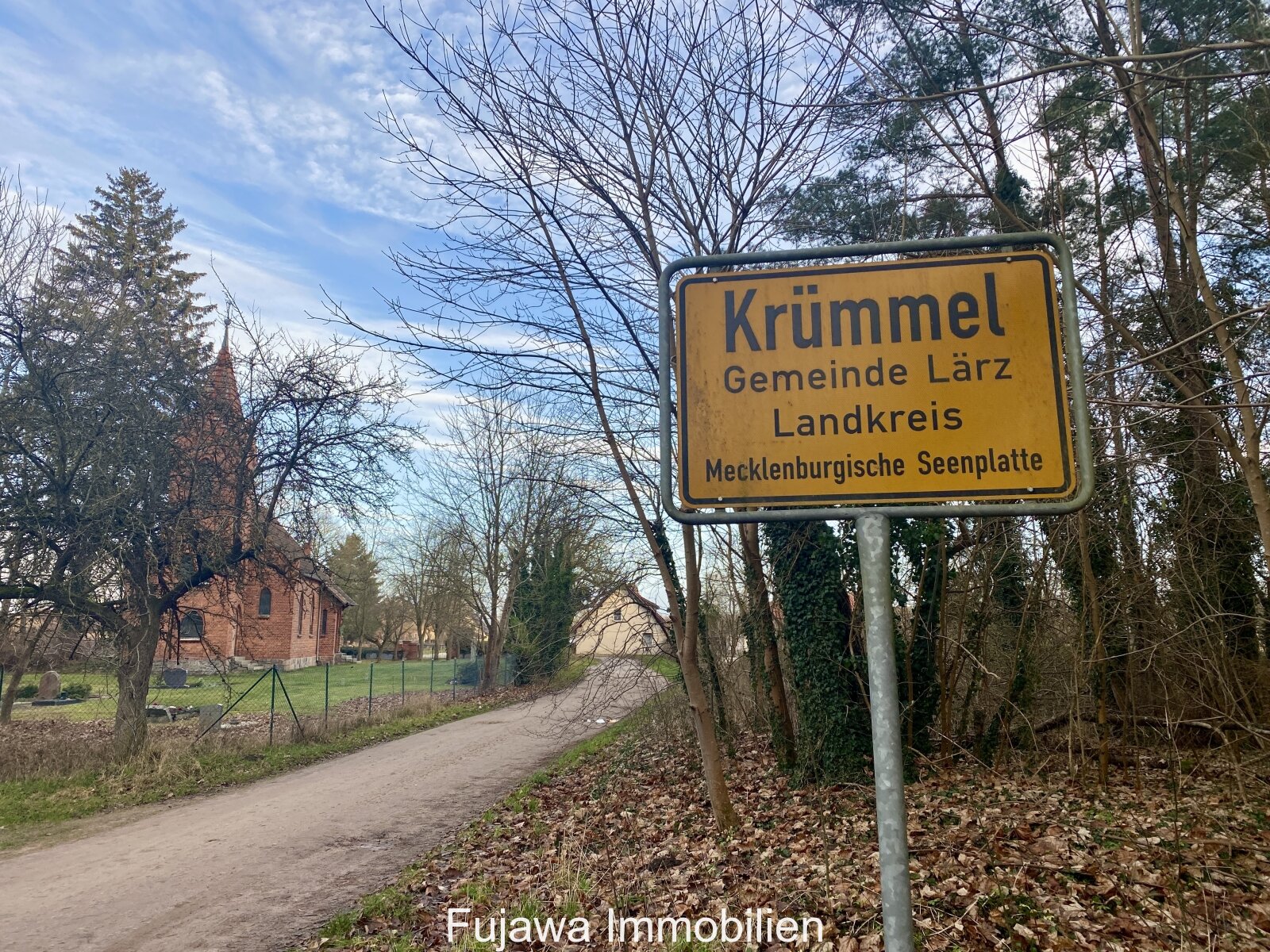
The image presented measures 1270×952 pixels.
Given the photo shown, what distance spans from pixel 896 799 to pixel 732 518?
2.16ft

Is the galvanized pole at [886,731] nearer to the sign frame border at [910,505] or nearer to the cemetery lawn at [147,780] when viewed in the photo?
the sign frame border at [910,505]

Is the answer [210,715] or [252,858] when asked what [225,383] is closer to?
[210,715]

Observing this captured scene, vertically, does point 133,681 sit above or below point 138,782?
above

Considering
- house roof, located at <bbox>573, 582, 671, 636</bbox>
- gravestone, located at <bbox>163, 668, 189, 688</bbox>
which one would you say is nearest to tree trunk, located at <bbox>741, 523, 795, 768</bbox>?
house roof, located at <bbox>573, 582, 671, 636</bbox>

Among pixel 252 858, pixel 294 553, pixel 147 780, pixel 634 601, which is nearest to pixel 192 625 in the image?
pixel 294 553

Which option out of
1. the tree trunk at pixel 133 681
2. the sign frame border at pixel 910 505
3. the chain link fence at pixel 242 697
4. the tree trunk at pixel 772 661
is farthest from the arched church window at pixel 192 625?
the sign frame border at pixel 910 505

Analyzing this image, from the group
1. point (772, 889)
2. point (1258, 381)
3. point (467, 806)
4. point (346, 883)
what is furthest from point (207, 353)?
point (1258, 381)

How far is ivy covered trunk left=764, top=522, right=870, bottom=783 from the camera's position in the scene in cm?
951

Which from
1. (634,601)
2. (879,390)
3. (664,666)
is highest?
(879,390)

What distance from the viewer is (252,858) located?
309 inches

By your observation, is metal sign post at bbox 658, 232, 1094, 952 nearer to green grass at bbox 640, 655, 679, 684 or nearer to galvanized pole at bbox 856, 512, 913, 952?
galvanized pole at bbox 856, 512, 913, 952

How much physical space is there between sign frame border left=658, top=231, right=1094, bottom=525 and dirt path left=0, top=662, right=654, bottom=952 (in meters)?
5.50

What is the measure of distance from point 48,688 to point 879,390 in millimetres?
29817

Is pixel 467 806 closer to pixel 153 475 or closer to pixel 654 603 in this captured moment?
pixel 654 603
